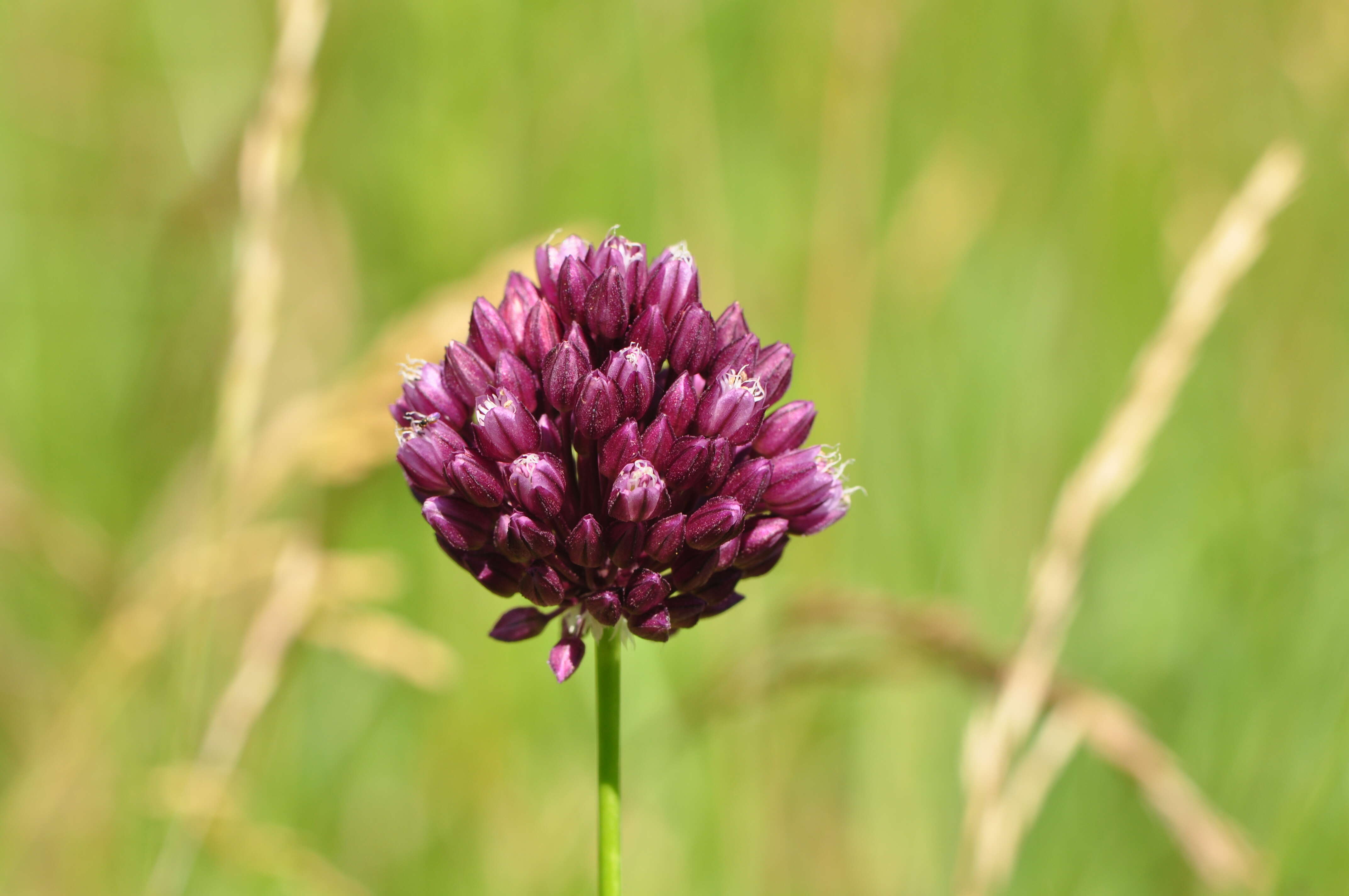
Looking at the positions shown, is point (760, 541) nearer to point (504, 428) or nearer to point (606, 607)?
point (606, 607)

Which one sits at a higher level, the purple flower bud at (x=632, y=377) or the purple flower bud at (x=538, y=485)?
the purple flower bud at (x=632, y=377)

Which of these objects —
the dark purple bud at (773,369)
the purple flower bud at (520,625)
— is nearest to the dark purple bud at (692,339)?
the dark purple bud at (773,369)

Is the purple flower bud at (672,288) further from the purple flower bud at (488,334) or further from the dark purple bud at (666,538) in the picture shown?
the dark purple bud at (666,538)

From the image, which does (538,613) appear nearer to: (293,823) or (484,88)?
(293,823)

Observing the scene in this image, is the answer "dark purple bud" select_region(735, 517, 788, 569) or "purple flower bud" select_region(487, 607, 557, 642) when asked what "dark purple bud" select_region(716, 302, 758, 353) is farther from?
"purple flower bud" select_region(487, 607, 557, 642)

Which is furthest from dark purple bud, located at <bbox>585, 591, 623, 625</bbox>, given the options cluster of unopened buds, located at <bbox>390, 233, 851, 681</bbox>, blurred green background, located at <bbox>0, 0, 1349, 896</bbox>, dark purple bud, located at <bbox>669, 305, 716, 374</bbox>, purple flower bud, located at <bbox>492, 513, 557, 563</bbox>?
blurred green background, located at <bbox>0, 0, 1349, 896</bbox>

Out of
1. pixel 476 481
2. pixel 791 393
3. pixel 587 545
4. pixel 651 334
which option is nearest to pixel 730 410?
pixel 651 334

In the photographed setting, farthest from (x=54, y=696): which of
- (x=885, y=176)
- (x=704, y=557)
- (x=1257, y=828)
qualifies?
(x=885, y=176)

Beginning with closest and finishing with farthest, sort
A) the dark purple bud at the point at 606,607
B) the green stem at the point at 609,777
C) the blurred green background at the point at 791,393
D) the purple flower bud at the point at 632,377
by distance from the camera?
the green stem at the point at 609,777 → the dark purple bud at the point at 606,607 → the purple flower bud at the point at 632,377 → the blurred green background at the point at 791,393
